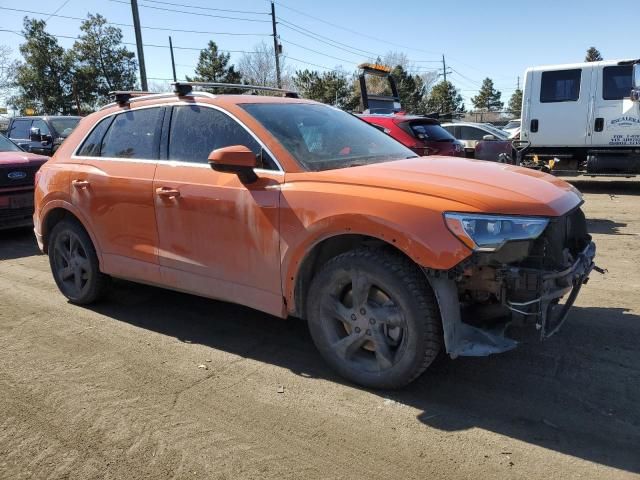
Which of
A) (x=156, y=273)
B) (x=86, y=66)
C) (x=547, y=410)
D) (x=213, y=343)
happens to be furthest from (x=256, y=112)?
(x=86, y=66)

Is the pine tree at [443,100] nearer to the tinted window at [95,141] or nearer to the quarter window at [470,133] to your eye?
the quarter window at [470,133]

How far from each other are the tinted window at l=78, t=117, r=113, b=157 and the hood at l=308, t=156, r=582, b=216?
8.22ft

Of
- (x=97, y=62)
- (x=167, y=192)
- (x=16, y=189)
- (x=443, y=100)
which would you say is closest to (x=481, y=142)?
(x=167, y=192)

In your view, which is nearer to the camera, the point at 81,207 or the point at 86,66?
the point at 81,207

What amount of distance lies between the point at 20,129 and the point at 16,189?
726cm

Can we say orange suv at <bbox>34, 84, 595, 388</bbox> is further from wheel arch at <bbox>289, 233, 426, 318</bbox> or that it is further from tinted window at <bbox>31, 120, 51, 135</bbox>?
tinted window at <bbox>31, 120, 51, 135</bbox>

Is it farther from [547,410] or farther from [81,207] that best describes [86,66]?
[547,410]

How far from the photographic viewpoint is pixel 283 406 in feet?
10.8

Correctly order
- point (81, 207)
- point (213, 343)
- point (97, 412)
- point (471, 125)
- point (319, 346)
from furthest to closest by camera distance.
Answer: point (471, 125) → point (81, 207) → point (213, 343) → point (319, 346) → point (97, 412)

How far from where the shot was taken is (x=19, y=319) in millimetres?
4941

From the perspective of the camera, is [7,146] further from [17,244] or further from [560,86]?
[560,86]

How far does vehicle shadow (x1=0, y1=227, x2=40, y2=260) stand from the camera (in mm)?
7742

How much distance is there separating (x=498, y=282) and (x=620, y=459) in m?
1.03

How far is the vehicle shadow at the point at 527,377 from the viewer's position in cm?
293
